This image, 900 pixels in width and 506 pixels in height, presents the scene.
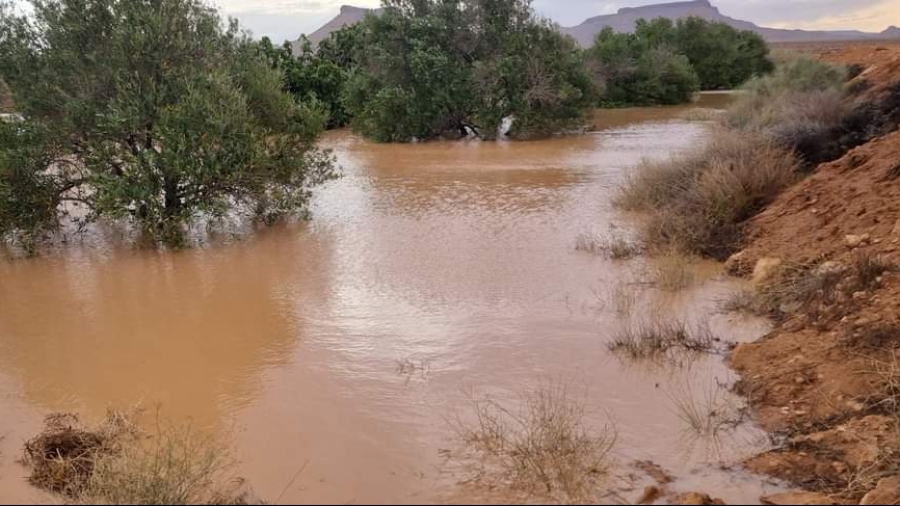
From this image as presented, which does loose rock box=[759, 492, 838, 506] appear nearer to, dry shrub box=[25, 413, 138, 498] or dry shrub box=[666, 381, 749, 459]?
dry shrub box=[666, 381, 749, 459]

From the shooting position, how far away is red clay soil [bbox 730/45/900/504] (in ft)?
16.1

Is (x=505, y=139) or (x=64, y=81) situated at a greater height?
(x=64, y=81)

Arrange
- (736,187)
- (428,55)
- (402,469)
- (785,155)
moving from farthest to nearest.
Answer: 1. (428,55)
2. (785,155)
3. (736,187)
4. (402,469)

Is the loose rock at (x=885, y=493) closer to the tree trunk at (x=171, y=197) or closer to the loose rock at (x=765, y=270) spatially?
the loose rock at (x=765, y=270)

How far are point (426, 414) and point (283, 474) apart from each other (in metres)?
1.38

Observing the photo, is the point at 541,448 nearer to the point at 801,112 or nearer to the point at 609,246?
the point at 609,246

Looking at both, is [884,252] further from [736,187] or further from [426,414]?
[426,414]

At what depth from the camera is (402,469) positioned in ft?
17.2

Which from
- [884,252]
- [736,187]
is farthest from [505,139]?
[884,252]

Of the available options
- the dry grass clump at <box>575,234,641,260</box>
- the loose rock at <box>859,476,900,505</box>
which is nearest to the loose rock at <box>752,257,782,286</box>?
the dry grass clump at <box>575,234,641,260</box>

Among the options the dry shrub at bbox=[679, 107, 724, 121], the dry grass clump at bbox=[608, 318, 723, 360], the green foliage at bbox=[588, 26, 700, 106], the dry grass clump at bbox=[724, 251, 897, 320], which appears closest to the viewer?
the dry grass clump at bbox=[608, 318, 723, 360]

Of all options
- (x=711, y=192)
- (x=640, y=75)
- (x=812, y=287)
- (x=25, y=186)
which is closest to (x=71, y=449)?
(x=812, y=287)

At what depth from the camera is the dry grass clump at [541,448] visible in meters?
4.31

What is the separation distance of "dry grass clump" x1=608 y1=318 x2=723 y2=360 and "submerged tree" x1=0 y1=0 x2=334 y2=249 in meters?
7.69
